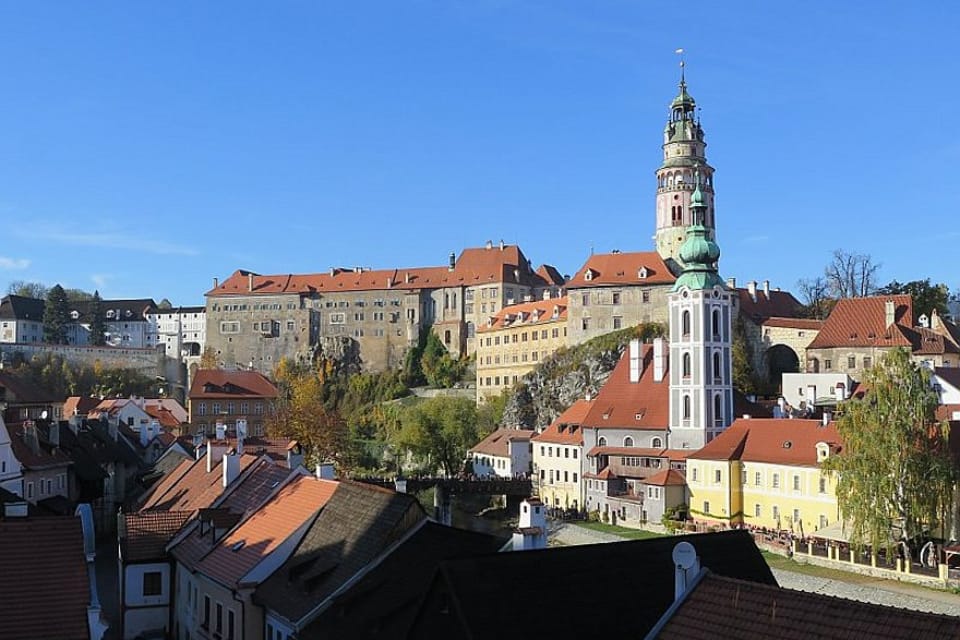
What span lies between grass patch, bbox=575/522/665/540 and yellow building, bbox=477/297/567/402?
117ft

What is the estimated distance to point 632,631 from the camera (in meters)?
13.6

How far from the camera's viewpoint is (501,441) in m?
77.6

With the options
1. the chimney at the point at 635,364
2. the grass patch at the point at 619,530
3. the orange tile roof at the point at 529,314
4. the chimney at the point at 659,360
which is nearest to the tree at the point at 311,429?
the grass patch at the point at 619,530

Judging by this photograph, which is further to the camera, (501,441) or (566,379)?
(566,379)

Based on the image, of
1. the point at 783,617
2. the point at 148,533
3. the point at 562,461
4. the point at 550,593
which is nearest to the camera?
the point at 783,617

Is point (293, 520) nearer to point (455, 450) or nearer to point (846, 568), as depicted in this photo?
point (846, 568)

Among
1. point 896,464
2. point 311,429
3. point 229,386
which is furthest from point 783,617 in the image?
point 229,386

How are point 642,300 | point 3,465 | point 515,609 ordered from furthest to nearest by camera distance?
1. point 642,300
2. point 3,465
3. point 515,609

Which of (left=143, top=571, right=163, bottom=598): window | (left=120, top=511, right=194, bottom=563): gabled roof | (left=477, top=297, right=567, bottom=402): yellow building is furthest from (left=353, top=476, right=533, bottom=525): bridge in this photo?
(left=143, top=571, right=163, bottom=598): window

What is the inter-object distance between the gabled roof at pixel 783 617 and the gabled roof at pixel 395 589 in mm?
5137

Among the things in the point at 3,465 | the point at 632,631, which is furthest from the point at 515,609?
the point at 3,465

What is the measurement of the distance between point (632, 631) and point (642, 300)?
251 ft

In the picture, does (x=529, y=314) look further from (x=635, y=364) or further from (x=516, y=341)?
(x=635, y=364)

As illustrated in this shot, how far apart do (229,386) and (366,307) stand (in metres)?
39.8
